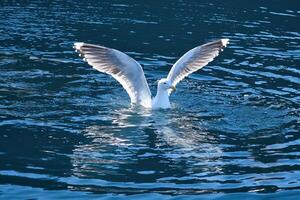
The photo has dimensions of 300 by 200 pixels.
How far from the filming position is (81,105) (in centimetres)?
1700

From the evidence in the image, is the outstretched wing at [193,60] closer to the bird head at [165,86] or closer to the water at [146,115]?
the bird head at [165,86]

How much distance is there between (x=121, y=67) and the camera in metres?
17.5

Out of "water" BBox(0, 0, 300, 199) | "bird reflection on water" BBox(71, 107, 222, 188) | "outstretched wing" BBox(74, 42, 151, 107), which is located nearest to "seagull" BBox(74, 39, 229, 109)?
"outstretched wing" BBox(74, 42, 151, 107)

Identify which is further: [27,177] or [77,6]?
[77,6]

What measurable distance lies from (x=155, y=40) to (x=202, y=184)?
12.6 meters

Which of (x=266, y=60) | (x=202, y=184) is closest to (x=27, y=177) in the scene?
(x=202, y=184)

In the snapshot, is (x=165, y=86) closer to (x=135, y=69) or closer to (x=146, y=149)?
(x=135, y=69)

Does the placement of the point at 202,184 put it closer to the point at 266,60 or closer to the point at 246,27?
the point at 266,60

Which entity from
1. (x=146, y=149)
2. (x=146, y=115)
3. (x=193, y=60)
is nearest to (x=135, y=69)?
(x=146, y=115)

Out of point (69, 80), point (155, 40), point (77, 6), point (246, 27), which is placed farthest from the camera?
point (77, 6)

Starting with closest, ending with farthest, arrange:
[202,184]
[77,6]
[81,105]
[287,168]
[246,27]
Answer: [202,184] < [287,168] < [81,105] < [246,27] < [77,6]

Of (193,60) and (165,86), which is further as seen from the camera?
(193,60)

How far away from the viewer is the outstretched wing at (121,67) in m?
17.2

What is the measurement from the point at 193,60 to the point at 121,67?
1912 mm
